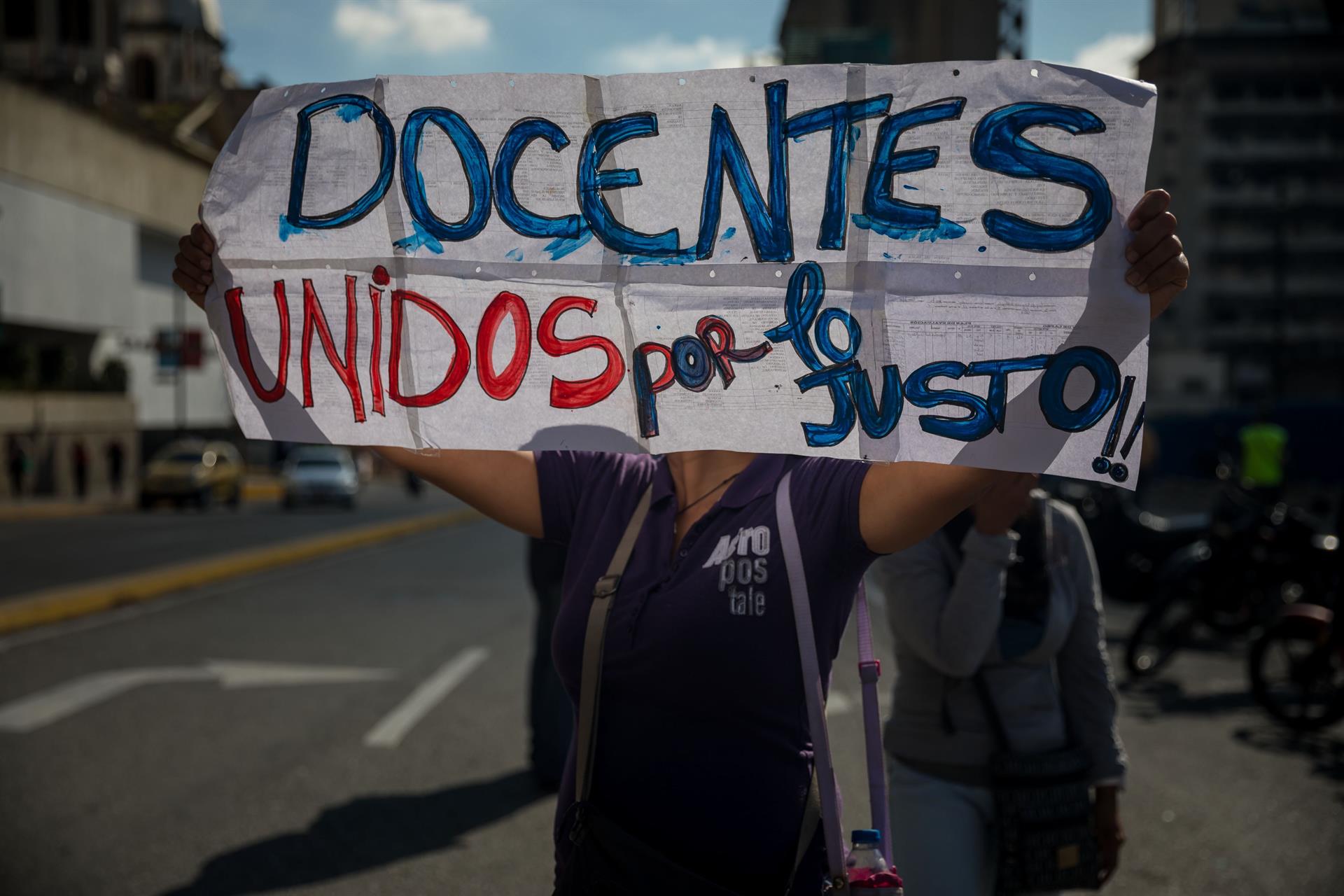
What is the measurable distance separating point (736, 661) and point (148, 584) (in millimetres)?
13055

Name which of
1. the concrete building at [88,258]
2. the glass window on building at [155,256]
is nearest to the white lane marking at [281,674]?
the concrete building at [88,258]

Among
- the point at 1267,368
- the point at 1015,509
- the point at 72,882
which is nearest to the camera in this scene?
the point at 1015,509

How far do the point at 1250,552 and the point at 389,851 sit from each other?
689 cm

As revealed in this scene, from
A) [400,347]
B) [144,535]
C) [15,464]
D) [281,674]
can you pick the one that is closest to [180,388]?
[15,464]

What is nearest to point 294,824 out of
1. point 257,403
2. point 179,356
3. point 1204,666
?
point 257,403

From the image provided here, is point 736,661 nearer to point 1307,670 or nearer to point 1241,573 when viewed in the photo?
point 1307,670

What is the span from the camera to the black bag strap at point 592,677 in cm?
218

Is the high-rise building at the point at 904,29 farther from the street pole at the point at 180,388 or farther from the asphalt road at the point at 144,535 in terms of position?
the asphalt road at the point at 144,535

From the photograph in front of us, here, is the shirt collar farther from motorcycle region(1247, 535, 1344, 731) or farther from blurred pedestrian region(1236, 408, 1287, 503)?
blurred pedestrian region(1236, 408, 1287, 503)

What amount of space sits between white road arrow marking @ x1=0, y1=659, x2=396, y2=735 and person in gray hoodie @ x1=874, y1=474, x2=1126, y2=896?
250 inches

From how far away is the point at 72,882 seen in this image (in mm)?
4969

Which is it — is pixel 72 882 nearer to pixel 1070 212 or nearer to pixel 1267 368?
pixel 1070 212

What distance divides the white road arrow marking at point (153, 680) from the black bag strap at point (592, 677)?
6.58 metres

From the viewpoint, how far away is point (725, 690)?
2.12 m
